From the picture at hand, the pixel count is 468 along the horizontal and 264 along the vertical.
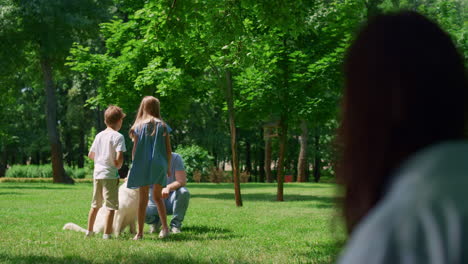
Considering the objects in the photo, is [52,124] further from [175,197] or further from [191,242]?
[191,242]

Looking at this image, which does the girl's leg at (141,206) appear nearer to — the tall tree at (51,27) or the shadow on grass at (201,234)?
the shadow on grass at (201,234)

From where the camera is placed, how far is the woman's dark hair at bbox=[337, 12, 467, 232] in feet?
3.62

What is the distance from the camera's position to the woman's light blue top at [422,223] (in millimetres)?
886

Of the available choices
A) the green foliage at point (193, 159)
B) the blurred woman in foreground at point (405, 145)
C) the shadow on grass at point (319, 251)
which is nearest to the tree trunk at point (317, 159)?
the green foliage at point (193, 159)

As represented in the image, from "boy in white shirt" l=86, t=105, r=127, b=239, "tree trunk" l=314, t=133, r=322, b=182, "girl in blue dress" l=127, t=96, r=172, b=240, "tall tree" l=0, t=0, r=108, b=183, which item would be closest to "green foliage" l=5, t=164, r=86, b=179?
"tall tree" l=0, t=0, r=108, b=183

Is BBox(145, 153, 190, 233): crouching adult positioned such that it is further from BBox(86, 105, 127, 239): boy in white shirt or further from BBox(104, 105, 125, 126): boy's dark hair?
BBox(104, 105, 125, 126): boy's dark hair

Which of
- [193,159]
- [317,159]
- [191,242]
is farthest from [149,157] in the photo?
[317,159]

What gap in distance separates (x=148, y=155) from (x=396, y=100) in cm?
702

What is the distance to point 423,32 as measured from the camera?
1.18 meters

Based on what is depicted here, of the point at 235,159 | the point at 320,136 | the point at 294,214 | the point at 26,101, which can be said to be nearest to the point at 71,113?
the point at 26,101

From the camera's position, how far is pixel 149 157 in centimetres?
793

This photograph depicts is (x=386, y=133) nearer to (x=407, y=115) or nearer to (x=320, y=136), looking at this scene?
(x=407, y=115)

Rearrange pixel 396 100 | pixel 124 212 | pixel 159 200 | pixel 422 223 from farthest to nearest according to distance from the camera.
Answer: pixel 124 212
pixel 159 200
pixel 396 100
pixel 422 223

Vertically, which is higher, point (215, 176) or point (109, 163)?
point (109, 163)
